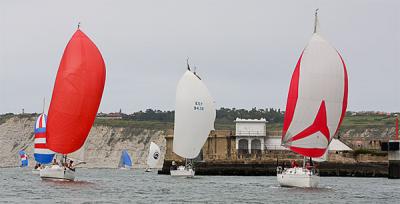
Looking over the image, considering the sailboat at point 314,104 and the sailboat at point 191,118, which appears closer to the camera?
the sailboat at point 314,104

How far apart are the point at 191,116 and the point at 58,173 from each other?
1787 centimetres

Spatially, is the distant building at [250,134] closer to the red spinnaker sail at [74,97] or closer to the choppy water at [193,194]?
the choppy water at [193,194]

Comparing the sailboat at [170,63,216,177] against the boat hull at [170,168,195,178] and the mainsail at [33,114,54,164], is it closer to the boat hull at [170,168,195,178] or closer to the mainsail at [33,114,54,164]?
the boat hull at [170,168,195,178]

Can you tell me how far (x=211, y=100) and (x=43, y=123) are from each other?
12.8 m

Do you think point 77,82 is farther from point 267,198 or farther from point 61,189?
point 267,198

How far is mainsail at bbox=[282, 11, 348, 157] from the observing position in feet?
180

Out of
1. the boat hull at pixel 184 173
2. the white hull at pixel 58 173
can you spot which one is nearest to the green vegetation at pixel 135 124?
the boat hull at pixel 184 173

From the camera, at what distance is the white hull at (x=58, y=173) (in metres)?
59.0

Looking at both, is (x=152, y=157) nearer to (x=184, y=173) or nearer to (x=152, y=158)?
(x=152, y=158)

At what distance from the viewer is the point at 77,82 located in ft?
181

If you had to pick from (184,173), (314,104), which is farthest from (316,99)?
(184,173)

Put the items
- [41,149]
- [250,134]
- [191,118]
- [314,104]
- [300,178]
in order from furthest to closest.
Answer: [250,134] → [191,118] → [41,149] → [314,104] → [300,178]

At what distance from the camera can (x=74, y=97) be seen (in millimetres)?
54906

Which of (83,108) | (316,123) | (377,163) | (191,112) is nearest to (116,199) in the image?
(83,108)
